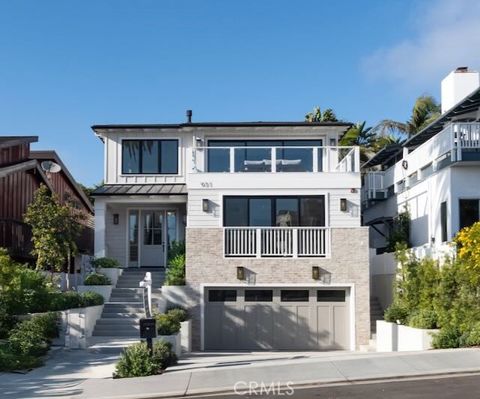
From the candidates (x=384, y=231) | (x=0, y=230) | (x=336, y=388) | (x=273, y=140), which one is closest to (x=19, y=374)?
(x=336, y=388)

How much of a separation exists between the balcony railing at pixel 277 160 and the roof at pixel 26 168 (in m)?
6.74

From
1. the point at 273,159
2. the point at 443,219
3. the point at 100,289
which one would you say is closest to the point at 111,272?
the point at 100,289

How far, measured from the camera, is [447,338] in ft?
58.2

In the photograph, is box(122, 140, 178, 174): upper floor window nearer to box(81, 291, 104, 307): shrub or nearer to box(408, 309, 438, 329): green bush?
box(81, 291, 104, 307): shrub

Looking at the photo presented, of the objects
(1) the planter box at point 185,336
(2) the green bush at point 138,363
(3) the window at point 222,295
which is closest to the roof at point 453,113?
(3) the window at point 222,295

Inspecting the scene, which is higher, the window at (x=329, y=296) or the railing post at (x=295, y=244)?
the railing post at (x=295, y=244)

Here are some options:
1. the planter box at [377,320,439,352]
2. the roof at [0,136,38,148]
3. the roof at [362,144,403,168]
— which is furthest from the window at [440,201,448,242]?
the roof at [0,136,38,148]

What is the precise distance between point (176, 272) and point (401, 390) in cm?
1226

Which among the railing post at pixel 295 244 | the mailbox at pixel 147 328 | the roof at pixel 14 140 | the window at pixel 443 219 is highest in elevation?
the roof at pixel 14 140

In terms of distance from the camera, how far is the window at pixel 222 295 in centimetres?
2386

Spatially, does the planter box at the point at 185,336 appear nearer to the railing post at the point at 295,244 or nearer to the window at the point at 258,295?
the window at the point at 258,295

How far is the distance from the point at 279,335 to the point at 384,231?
925 centimetres

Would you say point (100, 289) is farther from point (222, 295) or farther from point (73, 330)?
point (73, 330)

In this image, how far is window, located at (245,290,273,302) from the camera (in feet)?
78.2
